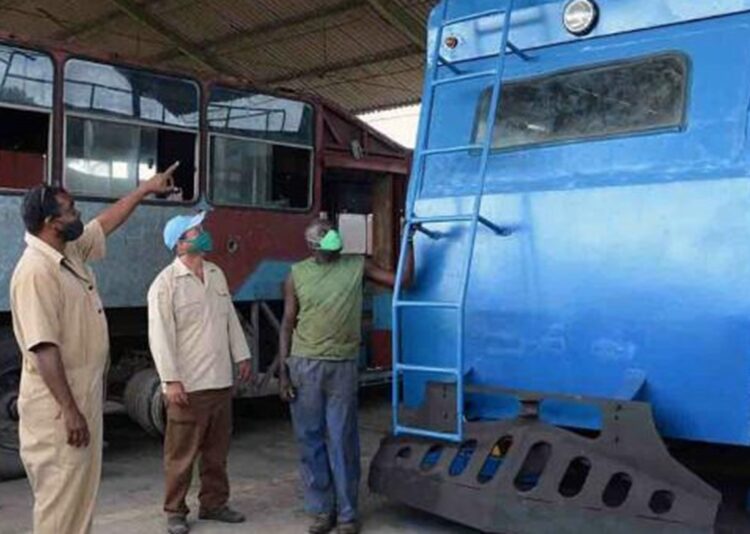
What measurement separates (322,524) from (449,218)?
5.55 feet

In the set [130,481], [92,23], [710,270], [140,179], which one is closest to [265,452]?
[130,481]

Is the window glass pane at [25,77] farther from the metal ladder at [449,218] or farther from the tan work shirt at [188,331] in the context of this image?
the metal ladder at [449,218]

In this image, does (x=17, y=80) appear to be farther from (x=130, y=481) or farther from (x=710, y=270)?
(x=710, y=270)

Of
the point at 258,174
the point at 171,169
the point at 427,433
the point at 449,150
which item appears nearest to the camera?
the point at 427,433

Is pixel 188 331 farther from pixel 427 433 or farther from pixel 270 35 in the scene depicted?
pixel 270 35

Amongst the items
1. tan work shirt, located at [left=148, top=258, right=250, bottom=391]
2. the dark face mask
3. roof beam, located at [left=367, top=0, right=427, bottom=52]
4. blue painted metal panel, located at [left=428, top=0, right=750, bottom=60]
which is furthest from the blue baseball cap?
roof beam, located at [left=367, top=0, right=427, bottom=52]

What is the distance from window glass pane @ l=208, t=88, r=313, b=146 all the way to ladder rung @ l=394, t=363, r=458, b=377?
294cm

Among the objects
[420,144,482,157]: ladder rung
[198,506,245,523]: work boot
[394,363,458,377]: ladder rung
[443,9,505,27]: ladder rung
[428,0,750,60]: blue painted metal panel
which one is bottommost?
[198,506,245,523]: work boot

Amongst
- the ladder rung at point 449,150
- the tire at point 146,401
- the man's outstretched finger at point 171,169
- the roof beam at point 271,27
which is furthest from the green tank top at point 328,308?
the roof beam at point 271,27

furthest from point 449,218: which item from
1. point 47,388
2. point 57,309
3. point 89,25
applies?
point 89,25

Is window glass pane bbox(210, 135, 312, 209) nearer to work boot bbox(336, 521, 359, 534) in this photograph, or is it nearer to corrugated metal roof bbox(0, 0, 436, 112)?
work boot bbox(336, 521, 359, 534)

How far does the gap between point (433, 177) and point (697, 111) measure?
1465 mm

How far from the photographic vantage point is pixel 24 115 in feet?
19.9

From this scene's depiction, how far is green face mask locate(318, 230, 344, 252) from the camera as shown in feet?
16.2
